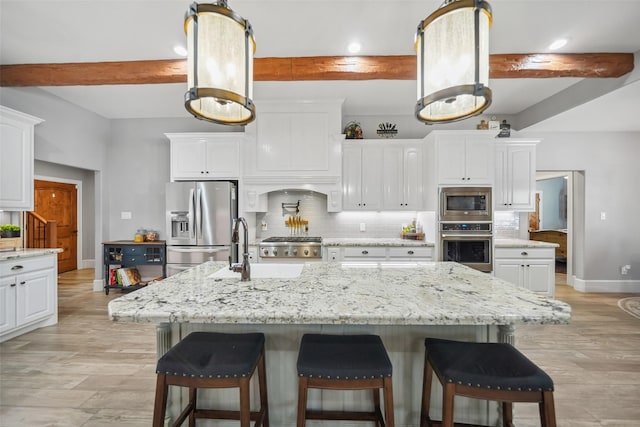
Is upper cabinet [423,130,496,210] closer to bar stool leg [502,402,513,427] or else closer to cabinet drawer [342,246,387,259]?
cabinet drawer [342,246,387,259]

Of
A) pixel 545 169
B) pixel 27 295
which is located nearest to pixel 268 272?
pixel 27 295

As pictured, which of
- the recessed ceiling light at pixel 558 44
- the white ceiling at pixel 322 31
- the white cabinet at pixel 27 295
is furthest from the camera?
the white cabinet at pixel 27 295

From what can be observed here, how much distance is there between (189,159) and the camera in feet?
14.1

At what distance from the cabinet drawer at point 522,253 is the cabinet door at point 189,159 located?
424 cm

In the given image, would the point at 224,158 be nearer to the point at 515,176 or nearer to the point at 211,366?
the point at 211,366

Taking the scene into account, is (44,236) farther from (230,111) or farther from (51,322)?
(230,111)

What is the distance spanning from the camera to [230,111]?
61.9 inches

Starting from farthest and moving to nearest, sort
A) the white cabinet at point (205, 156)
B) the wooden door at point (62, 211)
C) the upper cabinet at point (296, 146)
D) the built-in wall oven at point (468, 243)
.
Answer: the wooden door at point (62, 211) → the white cabinet at point (205, 156) → the upper cabinet at point (296, 146) → the built-in wall oven at point (468, 243)

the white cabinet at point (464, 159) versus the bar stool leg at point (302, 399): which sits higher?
the white cabinet at point (464, 159)

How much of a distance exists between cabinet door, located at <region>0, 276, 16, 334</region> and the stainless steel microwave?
4725mm

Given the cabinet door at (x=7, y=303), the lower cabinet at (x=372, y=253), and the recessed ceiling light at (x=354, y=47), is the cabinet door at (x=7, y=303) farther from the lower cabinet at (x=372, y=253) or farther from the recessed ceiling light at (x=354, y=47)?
the recessed ceiling light at (x=354, y=47)

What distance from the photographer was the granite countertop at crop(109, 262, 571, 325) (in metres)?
1.14

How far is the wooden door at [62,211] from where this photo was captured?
641 centimetres

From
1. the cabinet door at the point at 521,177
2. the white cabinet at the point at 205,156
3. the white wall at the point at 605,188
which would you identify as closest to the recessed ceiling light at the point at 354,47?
the white cabinet at the point at 205,156
